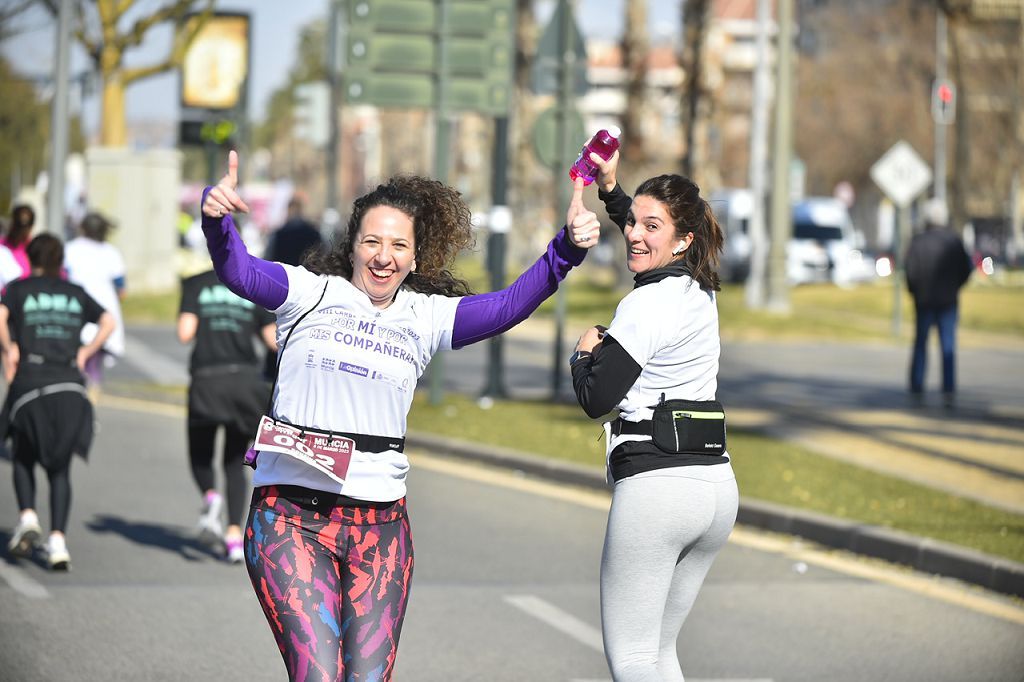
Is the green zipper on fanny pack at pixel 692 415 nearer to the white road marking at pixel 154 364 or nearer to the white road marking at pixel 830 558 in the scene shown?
the white road marking at pixel 830 558

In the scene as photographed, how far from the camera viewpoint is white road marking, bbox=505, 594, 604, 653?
7215 mm

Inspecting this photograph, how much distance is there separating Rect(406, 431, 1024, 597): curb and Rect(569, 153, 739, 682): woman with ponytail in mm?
4226

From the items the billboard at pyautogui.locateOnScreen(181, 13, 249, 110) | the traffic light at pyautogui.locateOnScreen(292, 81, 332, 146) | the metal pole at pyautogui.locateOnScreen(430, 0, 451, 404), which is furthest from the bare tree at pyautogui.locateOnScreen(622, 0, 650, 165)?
the metal pole at pyautogui.locateOnScreen(430, 0, 451, 404)

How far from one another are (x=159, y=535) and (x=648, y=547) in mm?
5684

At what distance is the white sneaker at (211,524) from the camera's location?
9.10m

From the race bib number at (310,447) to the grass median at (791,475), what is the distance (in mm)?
5288

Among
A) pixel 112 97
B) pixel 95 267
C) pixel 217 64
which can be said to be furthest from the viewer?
pixel 112 97


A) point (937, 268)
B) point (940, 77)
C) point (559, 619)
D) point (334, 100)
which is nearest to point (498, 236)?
point (937, 268)

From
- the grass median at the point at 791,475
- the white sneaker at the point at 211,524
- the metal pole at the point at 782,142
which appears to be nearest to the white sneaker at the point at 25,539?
the white sneaker at the point at 211,524

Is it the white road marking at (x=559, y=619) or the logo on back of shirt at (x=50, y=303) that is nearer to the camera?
the white road marking at (x=559, y=619)

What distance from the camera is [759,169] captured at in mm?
34312

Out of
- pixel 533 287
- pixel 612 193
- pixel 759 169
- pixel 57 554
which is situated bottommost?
pixel 57 554

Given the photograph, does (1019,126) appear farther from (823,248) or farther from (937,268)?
(937,268)

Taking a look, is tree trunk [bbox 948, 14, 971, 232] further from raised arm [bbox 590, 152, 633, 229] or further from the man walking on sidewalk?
raised arm [bbox 590, 152, 633, 229]
